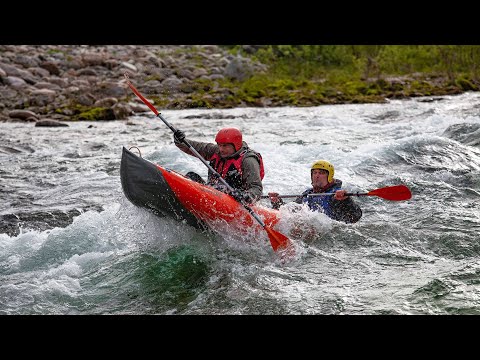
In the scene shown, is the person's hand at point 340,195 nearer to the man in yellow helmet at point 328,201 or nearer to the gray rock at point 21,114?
the man in yellow helmet at point 328,201

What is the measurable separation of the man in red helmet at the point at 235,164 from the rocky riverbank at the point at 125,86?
8.98 m

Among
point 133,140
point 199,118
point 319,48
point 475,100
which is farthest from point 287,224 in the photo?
point 319,48

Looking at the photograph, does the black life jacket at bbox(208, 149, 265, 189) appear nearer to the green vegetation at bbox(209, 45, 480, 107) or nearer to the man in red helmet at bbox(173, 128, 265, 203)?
the man in red helmet at bbox(173, 128, 265, 203)

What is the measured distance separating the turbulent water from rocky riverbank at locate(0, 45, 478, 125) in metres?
5.38

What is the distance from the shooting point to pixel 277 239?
224 inches

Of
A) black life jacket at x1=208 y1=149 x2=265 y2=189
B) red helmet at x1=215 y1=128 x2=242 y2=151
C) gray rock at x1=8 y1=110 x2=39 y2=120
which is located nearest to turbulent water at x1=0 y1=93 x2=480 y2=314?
black life jacket at x1=208 y1=149 x2=265 y2=189

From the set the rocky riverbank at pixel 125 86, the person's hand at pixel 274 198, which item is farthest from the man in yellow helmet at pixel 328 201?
the rocky riverbank at pixel 125 86

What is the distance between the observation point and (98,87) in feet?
57.9

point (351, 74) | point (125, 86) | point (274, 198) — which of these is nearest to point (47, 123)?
point (125, 86)

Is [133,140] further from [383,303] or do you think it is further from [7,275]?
[383,303]

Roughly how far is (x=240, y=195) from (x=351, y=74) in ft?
56.6

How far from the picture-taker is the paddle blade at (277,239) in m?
5.66
